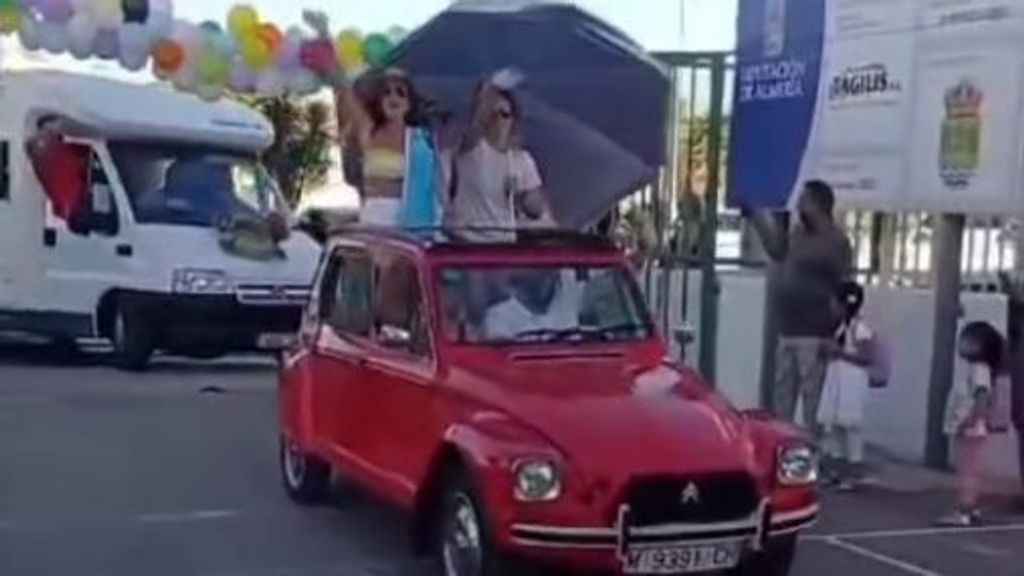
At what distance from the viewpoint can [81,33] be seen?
707 inches

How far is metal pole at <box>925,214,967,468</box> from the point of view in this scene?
38.9 ft

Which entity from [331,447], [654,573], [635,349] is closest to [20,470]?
[331,447]

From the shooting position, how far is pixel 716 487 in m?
7.39

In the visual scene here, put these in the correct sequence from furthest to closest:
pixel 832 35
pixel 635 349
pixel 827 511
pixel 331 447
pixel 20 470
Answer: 1. pixel 832 35
2. pixel 20 470
3. pixel 827 511
4. pixel 331 447
5. pixel 635 349

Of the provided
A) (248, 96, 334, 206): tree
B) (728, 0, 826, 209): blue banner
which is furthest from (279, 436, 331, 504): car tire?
(248, 96, 334, 206): tree

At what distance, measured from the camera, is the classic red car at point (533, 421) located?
7305 mm

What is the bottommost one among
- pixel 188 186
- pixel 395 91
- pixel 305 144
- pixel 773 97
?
pixel 188 186

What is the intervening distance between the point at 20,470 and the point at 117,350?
618 centimetres

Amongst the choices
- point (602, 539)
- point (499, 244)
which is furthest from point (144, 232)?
point (602, 539)

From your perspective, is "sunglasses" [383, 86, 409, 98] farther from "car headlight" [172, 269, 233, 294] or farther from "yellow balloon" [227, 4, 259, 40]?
"yellow balloon" [227, 4, 259, 40]

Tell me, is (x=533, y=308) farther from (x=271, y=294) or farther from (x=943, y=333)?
(x=271, y=294)

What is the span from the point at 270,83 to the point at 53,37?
2.49 metres

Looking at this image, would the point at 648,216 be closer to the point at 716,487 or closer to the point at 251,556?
the point at 251,556

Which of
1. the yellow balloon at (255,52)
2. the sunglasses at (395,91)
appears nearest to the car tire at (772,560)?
the sunglasses at (395,91)
